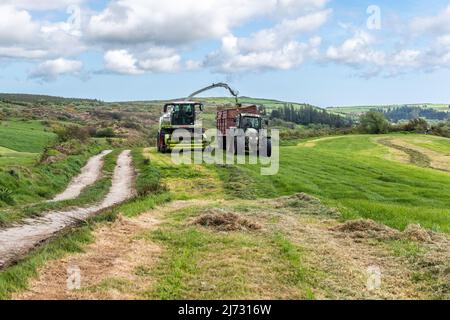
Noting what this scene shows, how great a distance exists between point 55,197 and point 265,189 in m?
10.2

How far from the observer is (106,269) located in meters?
10.0

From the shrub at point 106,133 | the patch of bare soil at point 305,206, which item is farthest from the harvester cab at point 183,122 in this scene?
the shrub at point 106,133

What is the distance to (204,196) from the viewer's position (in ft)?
79.3

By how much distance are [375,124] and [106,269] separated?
94695 millimetres

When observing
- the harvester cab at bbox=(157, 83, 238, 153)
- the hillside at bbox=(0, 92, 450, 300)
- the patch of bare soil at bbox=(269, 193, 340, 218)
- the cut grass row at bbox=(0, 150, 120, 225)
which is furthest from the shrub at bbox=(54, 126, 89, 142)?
the patch of bare soil at bbox=(269, 193, 340, 218)

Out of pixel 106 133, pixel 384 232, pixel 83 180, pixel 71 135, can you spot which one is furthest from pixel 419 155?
pixel 106 133

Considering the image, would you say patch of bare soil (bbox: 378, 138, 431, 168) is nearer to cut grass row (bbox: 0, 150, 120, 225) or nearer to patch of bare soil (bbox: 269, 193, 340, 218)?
patch of bare soil (bbox: 269, 193, 340, 218)

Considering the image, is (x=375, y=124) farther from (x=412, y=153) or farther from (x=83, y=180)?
(x=83, y=180)

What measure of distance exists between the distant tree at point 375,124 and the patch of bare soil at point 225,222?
3495 inches

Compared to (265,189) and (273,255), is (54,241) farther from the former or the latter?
(265,189)

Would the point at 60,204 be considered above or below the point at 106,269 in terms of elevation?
below

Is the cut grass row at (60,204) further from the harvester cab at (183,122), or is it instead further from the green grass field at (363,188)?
the harvester cab at (183,122)

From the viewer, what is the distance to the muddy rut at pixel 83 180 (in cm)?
2550

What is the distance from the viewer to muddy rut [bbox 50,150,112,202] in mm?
25500
